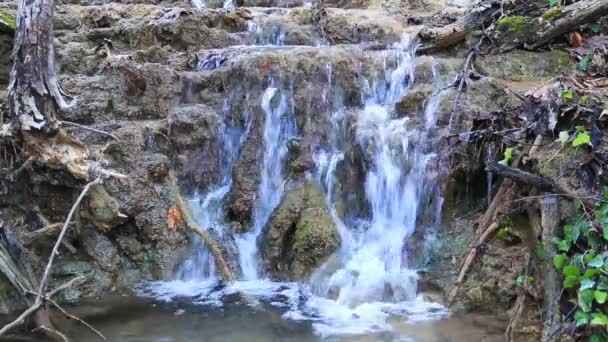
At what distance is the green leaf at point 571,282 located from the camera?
3.62 meters

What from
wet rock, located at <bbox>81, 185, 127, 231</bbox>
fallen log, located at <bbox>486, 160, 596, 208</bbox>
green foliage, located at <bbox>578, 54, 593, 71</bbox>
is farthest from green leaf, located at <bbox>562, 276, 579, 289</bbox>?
wet rock, located at <bbox>81, 185, 127, 231</bbox>

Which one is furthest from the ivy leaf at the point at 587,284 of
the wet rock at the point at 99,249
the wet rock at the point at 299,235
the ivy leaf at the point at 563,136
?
the wet rock at the point at 99,249

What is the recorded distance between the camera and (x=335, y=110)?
6.71 meters

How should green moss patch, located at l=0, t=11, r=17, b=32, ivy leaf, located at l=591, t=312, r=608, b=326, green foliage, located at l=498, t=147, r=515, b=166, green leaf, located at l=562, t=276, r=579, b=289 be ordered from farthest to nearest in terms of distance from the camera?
green moss patch, located at l=0, t=11, r=17, b=32 < green foliage, located at l=498, t=147, r=515, b=166 < green leaf, located at l=562, t=276, r=579, b=289 < ivy leaf, located at l=591, t=312, r=608, b=326

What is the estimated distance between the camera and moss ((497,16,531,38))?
744 centimetres

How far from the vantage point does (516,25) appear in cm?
748

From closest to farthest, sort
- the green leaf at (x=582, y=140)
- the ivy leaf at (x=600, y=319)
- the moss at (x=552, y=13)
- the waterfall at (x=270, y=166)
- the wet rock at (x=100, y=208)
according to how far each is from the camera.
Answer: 1. the ivy leaf at (x=600, y=319)
2. the green leaf at (x=582, y=140)
3. the wet rock at (x=100, y=208)
4. the waterfall at (x=270, y=166)
5. the moss at (x=552, y=13)

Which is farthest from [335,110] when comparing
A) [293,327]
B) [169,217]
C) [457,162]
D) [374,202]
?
[293,327]

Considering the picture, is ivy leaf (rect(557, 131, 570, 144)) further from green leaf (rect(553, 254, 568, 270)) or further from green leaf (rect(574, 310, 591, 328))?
green leaf (rect(574, 310, 591, 328))

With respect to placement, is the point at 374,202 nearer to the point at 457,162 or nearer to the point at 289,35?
the point at 457,162

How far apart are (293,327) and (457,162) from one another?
2.35 m

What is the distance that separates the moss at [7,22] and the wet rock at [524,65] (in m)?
6.09

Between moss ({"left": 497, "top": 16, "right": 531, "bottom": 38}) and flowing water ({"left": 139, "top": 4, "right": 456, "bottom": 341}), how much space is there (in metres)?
1.57

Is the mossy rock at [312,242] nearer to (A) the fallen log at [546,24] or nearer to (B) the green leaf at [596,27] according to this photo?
(A) the fallen log at [546,24]
